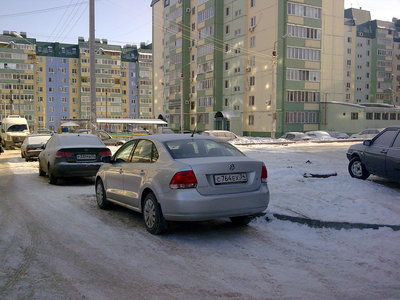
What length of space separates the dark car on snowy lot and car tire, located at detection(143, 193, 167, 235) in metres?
5.66

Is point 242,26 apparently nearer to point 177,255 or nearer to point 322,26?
point 322,26

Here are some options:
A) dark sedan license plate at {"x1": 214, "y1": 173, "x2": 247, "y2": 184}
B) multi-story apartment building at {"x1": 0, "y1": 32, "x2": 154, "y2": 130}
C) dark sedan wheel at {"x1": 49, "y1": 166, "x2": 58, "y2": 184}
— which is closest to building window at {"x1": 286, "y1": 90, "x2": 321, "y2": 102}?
dark sedan wheel at {"x1": 49, "y1": 166, "x2": 58, "y2": 184}

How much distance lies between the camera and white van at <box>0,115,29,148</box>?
33844mm

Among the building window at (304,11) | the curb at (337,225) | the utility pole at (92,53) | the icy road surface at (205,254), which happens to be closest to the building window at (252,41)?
the building window at (304,11)

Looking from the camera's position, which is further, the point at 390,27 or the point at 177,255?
the point at 390,27

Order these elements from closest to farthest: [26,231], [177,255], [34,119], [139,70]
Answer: [177,255] < [26,231] < [34,119] < [139,70]

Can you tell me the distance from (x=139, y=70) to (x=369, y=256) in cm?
10854

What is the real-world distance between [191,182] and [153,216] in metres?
0.97

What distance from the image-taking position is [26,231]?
6621mm

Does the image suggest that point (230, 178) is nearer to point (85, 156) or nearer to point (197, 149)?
point (197, 149)

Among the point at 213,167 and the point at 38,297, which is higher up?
the point at 213,167

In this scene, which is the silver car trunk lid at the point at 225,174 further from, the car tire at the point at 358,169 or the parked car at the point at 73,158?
the parked car at the point at 73,158

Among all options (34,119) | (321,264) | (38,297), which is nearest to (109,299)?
(38,297)

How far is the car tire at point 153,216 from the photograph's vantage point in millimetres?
6301
